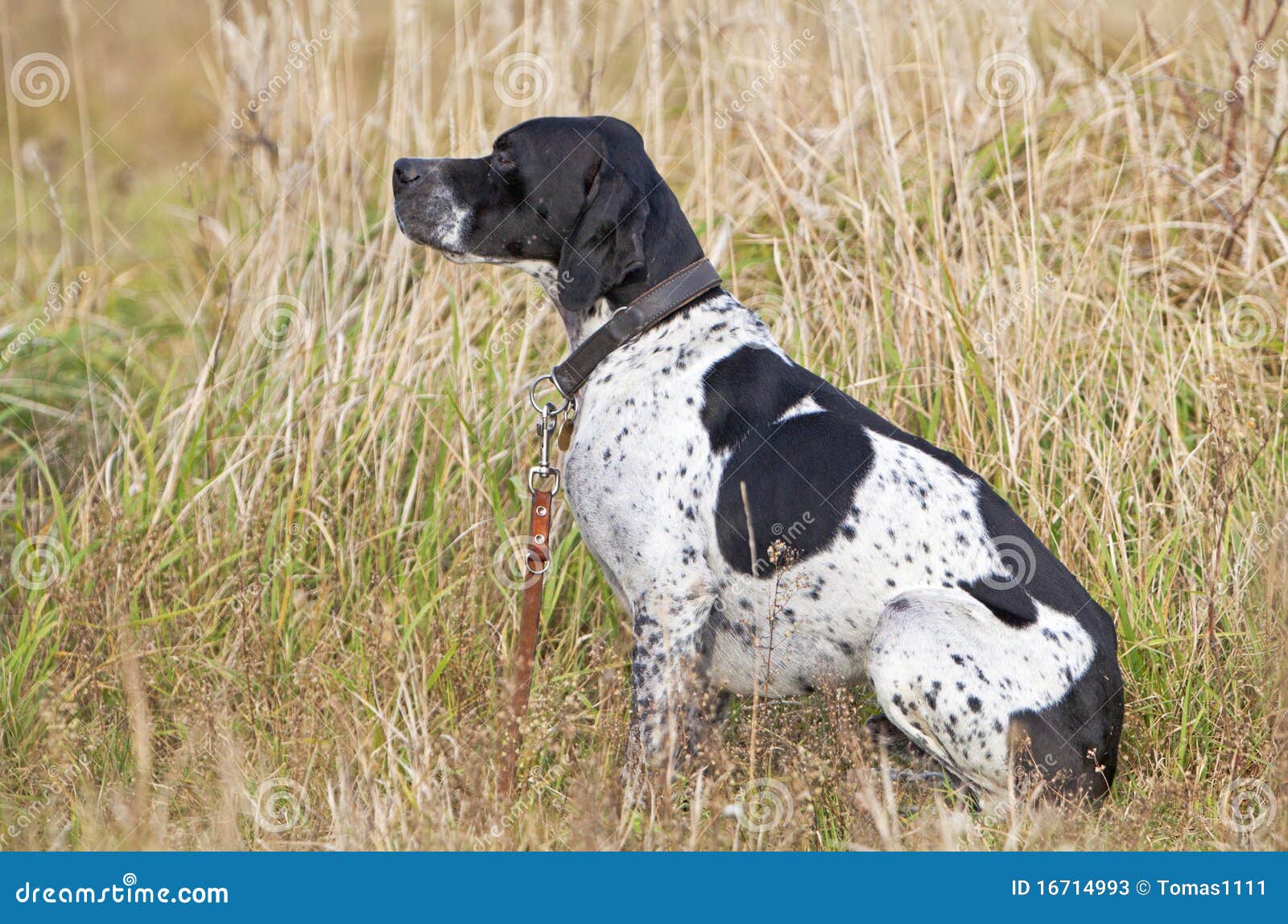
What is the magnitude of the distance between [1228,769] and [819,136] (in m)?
2.67

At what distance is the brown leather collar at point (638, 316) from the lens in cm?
314

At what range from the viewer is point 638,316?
10.3 feet

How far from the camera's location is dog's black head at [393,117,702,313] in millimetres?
3098

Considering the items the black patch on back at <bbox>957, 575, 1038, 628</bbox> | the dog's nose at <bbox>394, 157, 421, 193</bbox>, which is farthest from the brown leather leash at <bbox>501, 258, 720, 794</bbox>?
the black patch on back at <bbox>957, 575, 1038, 628</bbox>

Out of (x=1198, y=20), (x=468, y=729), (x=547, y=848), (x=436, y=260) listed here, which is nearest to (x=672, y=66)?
(x=436, y=260)

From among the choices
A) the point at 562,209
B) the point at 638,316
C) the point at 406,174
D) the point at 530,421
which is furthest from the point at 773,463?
the point at 530,421

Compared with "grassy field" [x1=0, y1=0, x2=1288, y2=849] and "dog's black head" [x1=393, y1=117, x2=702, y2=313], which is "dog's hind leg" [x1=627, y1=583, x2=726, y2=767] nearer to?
"grassy field" [x1=0, y1=0, x2=1288, y2=849]

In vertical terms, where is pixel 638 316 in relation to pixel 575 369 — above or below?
above

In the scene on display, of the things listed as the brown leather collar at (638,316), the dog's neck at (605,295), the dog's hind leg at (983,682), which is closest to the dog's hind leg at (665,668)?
the dog's hind leg at (983,682)

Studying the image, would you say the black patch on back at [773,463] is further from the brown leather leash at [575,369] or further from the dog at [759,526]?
the brown leather leash at [575,369]

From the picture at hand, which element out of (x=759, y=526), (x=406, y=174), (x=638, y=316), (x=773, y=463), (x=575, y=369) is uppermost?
(x=406, y=174)

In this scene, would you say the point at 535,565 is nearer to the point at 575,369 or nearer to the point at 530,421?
the point at 575,369

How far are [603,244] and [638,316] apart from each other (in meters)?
0.20

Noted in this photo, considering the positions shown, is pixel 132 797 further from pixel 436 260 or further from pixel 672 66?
pixel 672 66
